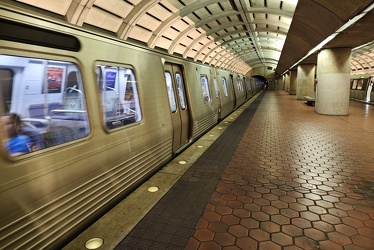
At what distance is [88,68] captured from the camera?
2.84 meters

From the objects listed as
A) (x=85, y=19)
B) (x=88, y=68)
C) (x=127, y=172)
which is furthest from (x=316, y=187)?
(x=85, y=19)

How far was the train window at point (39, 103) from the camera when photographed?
2049 millimetres

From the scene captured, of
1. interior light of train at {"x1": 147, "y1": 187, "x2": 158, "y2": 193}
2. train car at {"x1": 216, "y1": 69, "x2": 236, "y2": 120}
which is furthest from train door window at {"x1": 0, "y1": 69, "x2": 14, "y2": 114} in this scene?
train car at {"x1": 216, "y1": 69, "x2": 236, "y2": 120}

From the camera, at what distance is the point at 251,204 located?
3.21 meters

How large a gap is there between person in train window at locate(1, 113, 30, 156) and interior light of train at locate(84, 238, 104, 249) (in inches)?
41.5

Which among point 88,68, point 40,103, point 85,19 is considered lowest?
point 40,103

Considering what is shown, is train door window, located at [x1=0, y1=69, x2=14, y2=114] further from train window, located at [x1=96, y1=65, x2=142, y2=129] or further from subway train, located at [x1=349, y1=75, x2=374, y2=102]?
subway train, located at [x1=349, y1=75, x2=374, y2=102]

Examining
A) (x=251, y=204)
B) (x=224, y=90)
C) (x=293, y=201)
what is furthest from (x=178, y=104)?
(x=224, y=90)

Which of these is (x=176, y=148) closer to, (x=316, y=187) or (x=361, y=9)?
(x=316, y=187)

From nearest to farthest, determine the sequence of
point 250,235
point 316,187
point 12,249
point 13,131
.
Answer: point 12,249 → point 13,131 → point 250,235 → point 316,187

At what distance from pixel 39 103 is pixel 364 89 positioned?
23.2 m

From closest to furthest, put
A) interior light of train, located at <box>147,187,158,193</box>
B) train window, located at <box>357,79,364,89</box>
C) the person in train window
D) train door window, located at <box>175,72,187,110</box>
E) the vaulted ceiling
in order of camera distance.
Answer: the person in train window
interior light of train, located at <box>147,187,158,193</box>
train door window, located at <box>175,72,187,110</box>
the vaulted ceiling
train window, located at <box>357,79,364,89</box>

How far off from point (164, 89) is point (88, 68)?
2181 mm

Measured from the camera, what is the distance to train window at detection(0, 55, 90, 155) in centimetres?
205
